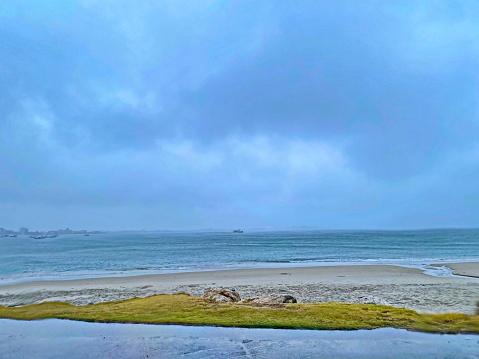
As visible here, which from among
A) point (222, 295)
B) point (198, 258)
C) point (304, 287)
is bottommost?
point (198, 258)

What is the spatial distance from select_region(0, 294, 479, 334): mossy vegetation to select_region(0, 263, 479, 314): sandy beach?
157 inches

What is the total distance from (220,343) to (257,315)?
4118 mm

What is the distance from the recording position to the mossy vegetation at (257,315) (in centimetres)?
1387

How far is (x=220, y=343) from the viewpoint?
11867 mm

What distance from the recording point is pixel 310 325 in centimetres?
1387

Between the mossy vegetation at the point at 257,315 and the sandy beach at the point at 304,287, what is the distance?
4.00 meters

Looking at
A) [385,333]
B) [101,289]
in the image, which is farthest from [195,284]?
[385,333]

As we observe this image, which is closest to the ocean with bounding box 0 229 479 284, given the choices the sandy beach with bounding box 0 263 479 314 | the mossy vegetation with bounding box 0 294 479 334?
the sandy beach with bounding box 0 263 479 314

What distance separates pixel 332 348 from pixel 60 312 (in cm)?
1433

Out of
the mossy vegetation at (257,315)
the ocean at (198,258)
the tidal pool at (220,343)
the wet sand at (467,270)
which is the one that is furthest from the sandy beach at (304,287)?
the tidal pool at (220,343)

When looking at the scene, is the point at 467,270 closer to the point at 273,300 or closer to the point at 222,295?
the point at 273,300

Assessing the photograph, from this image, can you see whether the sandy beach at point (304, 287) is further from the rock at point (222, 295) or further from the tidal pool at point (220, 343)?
the tidal pool at point (220, 343)

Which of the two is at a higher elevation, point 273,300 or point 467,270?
point 273,300

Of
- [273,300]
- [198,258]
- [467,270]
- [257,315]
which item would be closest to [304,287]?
[273,300]
